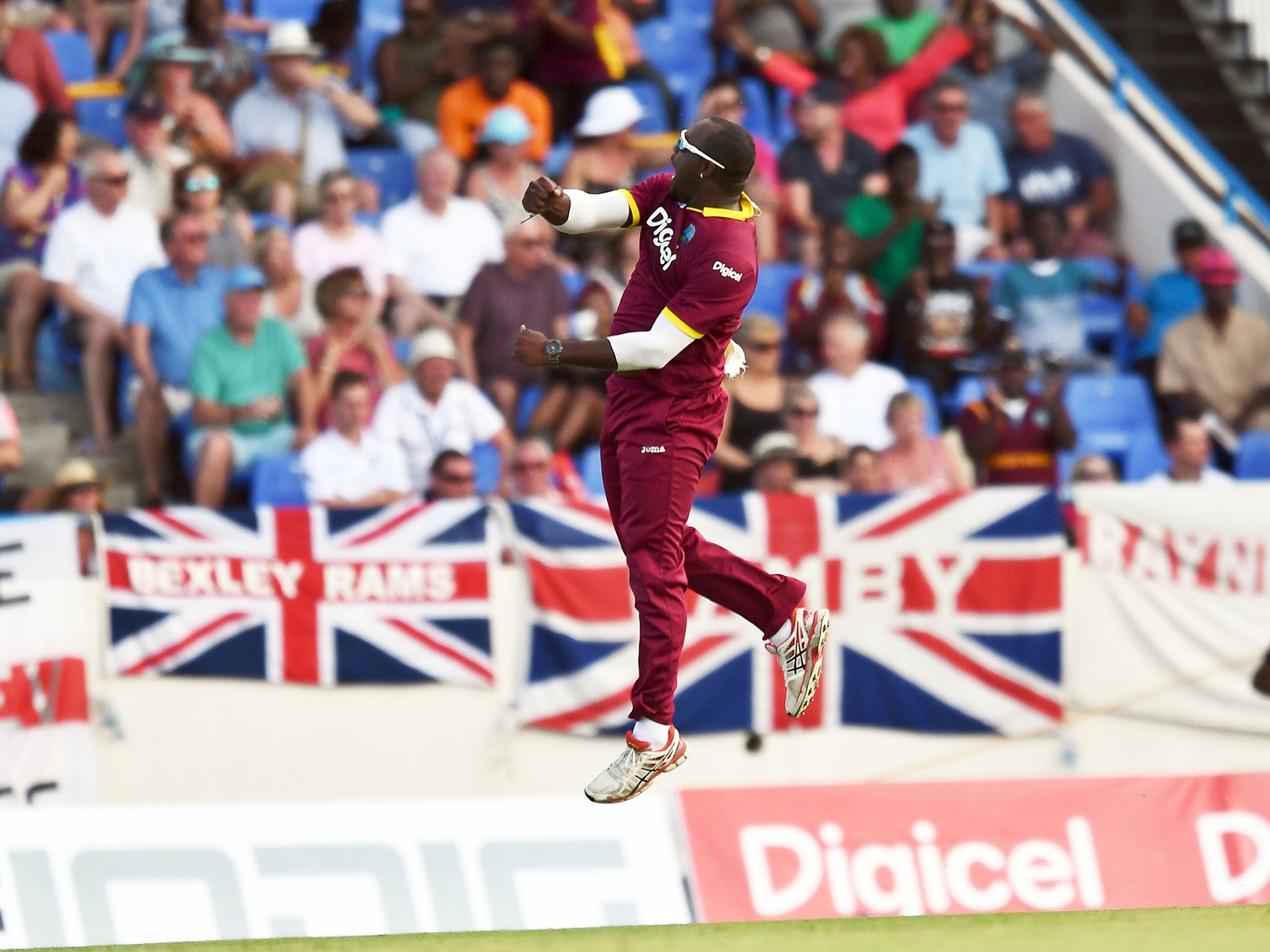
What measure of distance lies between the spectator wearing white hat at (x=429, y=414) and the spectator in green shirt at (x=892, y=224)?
2.72 meters

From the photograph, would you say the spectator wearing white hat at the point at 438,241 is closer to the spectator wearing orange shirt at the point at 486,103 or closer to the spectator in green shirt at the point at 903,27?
the spectator wearing orange shirt at the point at 486,103

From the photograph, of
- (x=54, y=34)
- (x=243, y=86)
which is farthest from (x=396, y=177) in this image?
(x=54, y=34)

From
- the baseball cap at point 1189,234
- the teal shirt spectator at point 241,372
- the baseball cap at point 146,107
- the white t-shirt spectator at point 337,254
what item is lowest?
the teal shirt spectator at point 241,372

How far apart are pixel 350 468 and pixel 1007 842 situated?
155 inches

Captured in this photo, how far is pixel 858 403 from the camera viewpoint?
10.7m

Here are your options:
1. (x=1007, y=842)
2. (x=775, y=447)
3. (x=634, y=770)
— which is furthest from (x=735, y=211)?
(x=775, y=447)

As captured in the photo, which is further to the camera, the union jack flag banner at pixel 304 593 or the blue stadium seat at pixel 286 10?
the blue stadium seat at pixel 286 10

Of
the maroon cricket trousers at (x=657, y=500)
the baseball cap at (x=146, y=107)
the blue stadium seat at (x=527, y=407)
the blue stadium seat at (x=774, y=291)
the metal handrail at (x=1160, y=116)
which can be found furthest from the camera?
the metal handrail at (x=1160, y=116)

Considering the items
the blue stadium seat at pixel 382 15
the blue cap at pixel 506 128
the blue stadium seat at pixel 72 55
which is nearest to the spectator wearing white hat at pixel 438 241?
the blue cap at pixel 506 128

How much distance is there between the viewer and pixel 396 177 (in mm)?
12031

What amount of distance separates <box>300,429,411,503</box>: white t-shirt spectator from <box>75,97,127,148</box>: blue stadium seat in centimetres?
293

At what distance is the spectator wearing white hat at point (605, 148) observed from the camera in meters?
11.6

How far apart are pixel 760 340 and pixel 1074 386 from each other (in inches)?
84.8

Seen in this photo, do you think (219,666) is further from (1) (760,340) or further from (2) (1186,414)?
(2) (1186,414)
